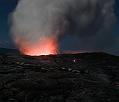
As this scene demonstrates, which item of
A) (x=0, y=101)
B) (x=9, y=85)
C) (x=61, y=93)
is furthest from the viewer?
(x=9, y=85)

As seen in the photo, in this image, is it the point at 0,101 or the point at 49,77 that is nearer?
the point at 0,101

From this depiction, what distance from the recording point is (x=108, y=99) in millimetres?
24453

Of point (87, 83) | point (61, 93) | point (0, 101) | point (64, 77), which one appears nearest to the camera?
point (0, 101)

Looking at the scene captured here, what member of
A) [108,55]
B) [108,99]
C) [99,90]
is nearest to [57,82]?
[99,90]

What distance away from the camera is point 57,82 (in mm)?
29516

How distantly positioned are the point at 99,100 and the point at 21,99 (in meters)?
6.49

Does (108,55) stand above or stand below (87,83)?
above

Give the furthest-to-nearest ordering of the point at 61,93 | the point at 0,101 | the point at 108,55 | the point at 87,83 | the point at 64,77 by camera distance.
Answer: the point at 108,55 → the point at 64,77 → the point at 87,83 → the point at 61,93 → the point at 0,101

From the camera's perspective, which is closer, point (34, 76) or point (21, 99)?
point (21, 99)

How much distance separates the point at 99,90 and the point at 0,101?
29.3 ft

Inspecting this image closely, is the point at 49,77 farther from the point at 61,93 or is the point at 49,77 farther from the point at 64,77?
the point at 61,93

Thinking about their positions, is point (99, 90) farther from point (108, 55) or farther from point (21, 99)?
point (108, 55)

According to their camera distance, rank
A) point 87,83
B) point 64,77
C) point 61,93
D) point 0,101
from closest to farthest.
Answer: point 0,101 → point 61,93 → point 87,83 → point 64,77

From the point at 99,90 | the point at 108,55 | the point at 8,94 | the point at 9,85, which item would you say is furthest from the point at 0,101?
the point at 108,55
